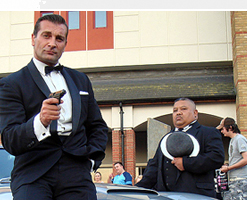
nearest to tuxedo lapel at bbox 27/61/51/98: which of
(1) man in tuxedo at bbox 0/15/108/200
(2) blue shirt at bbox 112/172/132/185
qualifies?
(1) man in tuxedo at bbox 0/15/108/200

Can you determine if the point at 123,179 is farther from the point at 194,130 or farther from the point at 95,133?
the point at 95,133

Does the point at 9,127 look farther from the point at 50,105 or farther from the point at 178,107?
the point at 178,107

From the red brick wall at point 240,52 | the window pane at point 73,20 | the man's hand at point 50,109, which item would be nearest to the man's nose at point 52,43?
the man's hand at point 50,109

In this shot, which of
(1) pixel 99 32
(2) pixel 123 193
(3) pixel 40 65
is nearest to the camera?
(3) pixel 40 65

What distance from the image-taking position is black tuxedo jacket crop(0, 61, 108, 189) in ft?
6.61

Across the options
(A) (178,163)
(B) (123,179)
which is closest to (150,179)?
(A) (178,163)

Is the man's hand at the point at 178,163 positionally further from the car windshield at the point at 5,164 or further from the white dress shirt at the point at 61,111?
the white dress shirt at the point at 61,111

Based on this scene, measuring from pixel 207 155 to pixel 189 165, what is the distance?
0.77 ft

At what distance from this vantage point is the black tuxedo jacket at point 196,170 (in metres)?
4.20

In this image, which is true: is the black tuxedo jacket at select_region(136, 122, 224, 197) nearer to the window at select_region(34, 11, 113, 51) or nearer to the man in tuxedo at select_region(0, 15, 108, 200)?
the man in tuxedo at select_region(0, 15, 108, 200)

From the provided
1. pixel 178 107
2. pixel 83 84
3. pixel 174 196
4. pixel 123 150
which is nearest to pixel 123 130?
pixel 123 150

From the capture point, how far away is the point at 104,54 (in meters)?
17.5

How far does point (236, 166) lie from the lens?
5.88 m

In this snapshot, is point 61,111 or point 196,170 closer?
point 61,111
